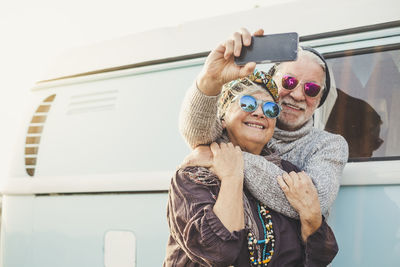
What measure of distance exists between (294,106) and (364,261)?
2.50ft

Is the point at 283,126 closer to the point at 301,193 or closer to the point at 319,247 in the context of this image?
the point at 301,193

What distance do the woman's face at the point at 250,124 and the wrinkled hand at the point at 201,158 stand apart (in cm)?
14

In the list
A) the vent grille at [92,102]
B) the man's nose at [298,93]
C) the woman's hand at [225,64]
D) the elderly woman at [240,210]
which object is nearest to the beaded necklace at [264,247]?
the elderly woman at [240,210]

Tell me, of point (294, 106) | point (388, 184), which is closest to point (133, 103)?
point (294, 106)

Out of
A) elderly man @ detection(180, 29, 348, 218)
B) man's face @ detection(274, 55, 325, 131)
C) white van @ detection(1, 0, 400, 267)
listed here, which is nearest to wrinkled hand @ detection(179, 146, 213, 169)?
elderly man @ detection(180, 29, 348, 218)

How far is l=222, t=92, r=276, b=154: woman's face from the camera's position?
1659 millimetres

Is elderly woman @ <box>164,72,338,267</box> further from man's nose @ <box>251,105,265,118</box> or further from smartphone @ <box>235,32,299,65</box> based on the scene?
smartphone @ <box>235,32,299,65</box>

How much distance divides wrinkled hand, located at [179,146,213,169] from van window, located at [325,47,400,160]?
0.83 m

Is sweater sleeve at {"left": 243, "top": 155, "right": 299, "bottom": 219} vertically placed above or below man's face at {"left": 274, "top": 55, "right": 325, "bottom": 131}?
below

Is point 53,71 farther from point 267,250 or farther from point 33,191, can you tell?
point 267,250

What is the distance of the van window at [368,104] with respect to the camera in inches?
80.8

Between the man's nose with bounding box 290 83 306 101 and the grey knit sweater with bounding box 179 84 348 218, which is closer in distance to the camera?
the grey knit sweater with bounding box 179 84 348 218

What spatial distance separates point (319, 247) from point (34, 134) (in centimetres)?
222

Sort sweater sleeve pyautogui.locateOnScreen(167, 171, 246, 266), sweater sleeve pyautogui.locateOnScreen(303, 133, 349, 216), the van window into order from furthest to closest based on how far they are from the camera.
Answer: the van window, sweater sleeve pyautogui.locateOnScreen(303, 133, 349, 216), sweater sleeve pyautogui.locateOnScreen(167, 171, 246, 266)
